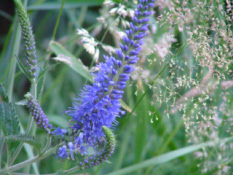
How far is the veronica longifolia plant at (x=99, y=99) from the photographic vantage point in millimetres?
972

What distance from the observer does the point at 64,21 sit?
3252 millimetres

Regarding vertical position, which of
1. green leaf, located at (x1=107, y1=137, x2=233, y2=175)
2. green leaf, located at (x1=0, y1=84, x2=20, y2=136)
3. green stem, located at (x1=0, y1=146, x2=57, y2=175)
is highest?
green leaf, located at (x1=0, y1=84, x2=20, y2=136)

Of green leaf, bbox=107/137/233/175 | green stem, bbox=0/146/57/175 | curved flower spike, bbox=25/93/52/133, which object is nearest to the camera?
curved flower spike, bbox=25/93/52/133

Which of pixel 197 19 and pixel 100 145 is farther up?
pixel 197 19

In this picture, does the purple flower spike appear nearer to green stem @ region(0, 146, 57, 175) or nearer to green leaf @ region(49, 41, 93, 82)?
green stem @ region(0, 146, 57, 175)

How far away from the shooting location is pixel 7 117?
1.05 meters


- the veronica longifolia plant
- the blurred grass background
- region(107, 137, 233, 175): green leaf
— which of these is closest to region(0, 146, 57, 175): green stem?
the veronica longifolia plant

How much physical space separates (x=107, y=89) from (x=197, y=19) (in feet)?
2.32

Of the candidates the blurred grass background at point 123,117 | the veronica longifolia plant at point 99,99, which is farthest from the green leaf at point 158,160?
the veronica longifolia plant at point 99,99

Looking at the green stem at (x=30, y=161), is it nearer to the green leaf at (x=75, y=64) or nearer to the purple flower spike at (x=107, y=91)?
the purple flower spike at (x=107, y=91)

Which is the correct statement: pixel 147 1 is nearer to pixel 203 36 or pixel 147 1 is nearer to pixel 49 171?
pixel 203 36

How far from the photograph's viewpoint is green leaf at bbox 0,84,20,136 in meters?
1.04

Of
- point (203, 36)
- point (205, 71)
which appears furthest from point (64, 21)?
point (203, 36)

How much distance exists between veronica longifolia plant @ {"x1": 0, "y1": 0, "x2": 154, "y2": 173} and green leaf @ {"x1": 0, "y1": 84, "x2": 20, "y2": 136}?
0.36 ft
